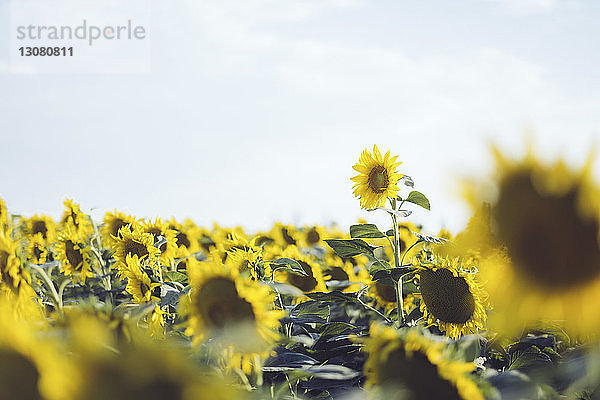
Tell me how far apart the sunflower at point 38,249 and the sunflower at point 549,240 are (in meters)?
4.26

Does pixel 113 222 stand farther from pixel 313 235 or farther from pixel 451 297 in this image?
pixel 451 297

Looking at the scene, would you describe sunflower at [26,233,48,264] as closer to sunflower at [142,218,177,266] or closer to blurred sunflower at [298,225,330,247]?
sunflower at [142,218,177,266]

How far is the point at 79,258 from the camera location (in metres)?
3.96

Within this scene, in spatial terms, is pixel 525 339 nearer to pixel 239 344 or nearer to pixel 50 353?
pixel 239 344

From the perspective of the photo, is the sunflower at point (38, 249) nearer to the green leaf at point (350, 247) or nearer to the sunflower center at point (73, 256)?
the sunflower center at point (73, 256)

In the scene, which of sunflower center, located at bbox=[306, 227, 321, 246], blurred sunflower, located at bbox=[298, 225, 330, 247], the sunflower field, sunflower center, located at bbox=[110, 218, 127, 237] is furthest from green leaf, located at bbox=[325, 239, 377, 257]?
sunflower center, located at bbox=[306, 227, 321, 246]

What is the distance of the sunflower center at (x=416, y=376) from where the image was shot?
85 centimetres

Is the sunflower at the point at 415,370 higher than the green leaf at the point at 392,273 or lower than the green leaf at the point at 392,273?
higher

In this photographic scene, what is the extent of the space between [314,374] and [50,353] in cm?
66

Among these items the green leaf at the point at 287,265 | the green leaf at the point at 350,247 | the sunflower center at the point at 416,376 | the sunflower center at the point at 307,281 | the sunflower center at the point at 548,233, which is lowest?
the sunflower center at the point at 307,281

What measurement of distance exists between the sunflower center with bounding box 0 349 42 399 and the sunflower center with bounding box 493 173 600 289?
749 mm

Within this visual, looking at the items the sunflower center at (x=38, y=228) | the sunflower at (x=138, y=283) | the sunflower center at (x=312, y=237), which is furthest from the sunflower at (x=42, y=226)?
the sunflower at (x=138, y=283)

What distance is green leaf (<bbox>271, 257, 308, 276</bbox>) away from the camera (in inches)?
91.6

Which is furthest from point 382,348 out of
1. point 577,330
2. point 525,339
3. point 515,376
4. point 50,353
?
point 525,339
